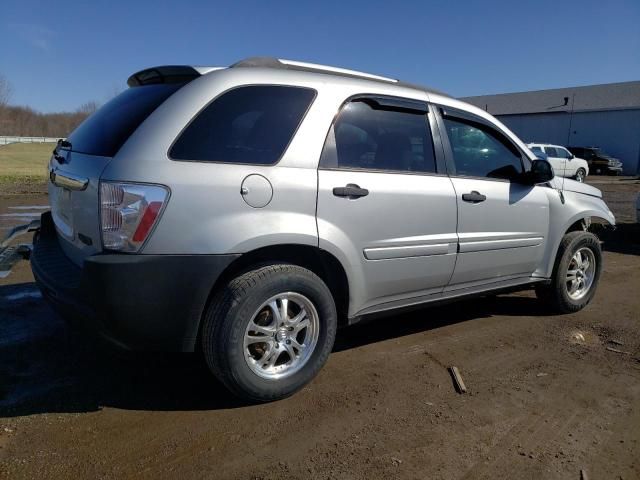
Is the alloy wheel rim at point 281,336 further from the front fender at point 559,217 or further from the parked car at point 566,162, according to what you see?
the parked car at point 566,162

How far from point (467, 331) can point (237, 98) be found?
2756mm

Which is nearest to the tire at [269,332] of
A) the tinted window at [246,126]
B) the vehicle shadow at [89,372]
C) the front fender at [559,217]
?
the vehicle shadow at [89,372]

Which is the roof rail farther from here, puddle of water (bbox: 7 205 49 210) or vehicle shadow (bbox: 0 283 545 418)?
puddle of water (bbox: 7 205 49 210)

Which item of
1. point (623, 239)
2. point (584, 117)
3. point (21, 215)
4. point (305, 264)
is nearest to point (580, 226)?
point (305, 264)

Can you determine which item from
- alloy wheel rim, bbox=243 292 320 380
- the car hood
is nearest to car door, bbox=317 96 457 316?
alloy wheel rim, bbox=243 292 320 380

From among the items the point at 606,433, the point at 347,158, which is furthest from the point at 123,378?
the point at 606,433

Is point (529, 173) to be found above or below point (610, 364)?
above

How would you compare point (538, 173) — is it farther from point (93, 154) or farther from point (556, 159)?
point (556, 159)

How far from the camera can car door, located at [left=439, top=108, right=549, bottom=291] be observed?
3945mm

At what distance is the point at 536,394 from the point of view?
3.36 m

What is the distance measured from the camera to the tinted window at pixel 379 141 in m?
3.32

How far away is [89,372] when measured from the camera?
3.42 m

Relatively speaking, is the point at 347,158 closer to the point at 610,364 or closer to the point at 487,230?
the point at 487,230

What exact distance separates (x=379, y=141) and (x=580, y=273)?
275 cm
